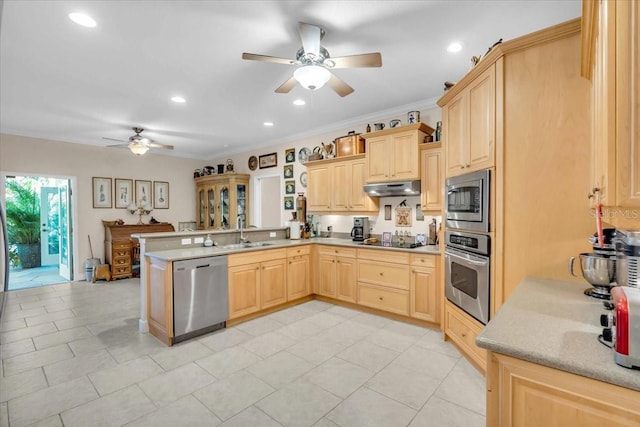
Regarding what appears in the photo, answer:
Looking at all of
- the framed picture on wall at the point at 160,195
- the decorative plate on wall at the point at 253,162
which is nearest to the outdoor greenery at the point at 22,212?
the framed picture on wall at the point at 160,195

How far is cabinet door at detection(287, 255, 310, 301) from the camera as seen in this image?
4.18 meters

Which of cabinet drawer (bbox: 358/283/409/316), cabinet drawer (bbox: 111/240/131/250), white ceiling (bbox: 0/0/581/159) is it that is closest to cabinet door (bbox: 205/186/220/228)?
cabinet drawer (bbox: 111/240/131/250)

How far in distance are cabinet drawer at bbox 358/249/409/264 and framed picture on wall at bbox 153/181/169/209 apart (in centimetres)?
529

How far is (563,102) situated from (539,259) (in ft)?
3.35

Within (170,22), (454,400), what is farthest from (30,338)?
(454,400)

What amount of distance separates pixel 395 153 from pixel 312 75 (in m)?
1.80

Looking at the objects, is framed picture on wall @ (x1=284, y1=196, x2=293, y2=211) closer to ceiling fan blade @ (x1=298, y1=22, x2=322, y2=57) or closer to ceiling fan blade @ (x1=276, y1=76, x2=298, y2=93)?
ceiling fan blade @ (x1=276, y1=76, x2=298, y2=93)

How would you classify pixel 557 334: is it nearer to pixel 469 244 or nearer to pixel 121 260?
pixel 469 244

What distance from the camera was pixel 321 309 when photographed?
13.4 feet

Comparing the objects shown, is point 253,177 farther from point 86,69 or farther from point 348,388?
point 348,388

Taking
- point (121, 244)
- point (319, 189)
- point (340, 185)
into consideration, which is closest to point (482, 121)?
point (340, 185)

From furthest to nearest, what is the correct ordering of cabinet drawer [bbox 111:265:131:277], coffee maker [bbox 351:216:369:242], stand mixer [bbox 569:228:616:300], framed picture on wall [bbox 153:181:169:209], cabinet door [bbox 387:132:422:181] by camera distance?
framed picture on wall [bbox 153:181:169:209], cabinet drawer [bbox 111:265:131:277], coffee maker [bbox 351:216:369:242], cabinet door [bbox 387:132:422:181], stand mixer [bbox 569:228:616:300]

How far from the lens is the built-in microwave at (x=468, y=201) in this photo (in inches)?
89.6

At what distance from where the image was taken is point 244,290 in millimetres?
3621
